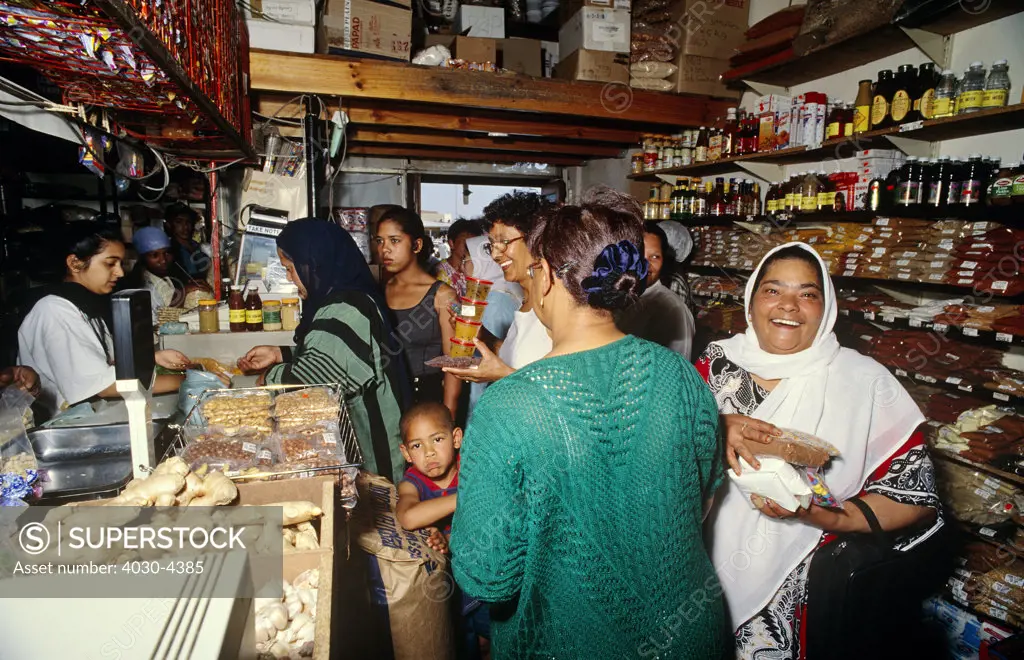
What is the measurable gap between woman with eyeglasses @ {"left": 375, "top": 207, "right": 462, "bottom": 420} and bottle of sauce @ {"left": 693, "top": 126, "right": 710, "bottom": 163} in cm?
269

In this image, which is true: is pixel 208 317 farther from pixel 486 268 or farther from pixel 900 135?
pixel 900 135

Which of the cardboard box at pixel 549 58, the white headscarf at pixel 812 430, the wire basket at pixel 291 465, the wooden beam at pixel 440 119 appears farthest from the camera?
the cardboard box at pixel 549 58

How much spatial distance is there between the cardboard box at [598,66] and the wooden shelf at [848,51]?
827 mm

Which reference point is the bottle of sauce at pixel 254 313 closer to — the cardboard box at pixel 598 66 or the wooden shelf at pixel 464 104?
the wooden shelf at pixel 464 104

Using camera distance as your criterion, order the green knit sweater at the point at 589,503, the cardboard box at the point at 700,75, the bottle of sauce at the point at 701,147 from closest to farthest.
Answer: the green knit sweater at the point at 589,503 → the cardboard box at the point at 700,75 → the bottle of sauce at the point at 701,147

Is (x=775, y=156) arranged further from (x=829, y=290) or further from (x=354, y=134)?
(x=354, y=134)

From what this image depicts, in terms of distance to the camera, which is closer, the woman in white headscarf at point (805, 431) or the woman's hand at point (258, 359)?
the woman in white headscarf at point (805, 431)

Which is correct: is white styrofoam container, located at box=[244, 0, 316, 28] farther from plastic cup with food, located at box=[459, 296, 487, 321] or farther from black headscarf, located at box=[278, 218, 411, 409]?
plastic cup with food, located at box=[459, 296, 487, 321]

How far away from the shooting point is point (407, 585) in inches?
73.8

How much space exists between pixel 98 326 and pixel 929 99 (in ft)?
15.0

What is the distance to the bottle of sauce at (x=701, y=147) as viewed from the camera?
4609 mm

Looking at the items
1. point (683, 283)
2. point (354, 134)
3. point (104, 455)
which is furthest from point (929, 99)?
point (354, 134)

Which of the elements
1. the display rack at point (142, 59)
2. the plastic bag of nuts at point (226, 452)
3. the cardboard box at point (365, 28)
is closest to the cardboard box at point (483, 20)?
the cardboard box at point (365, 28)

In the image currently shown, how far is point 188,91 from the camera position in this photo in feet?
6.77
